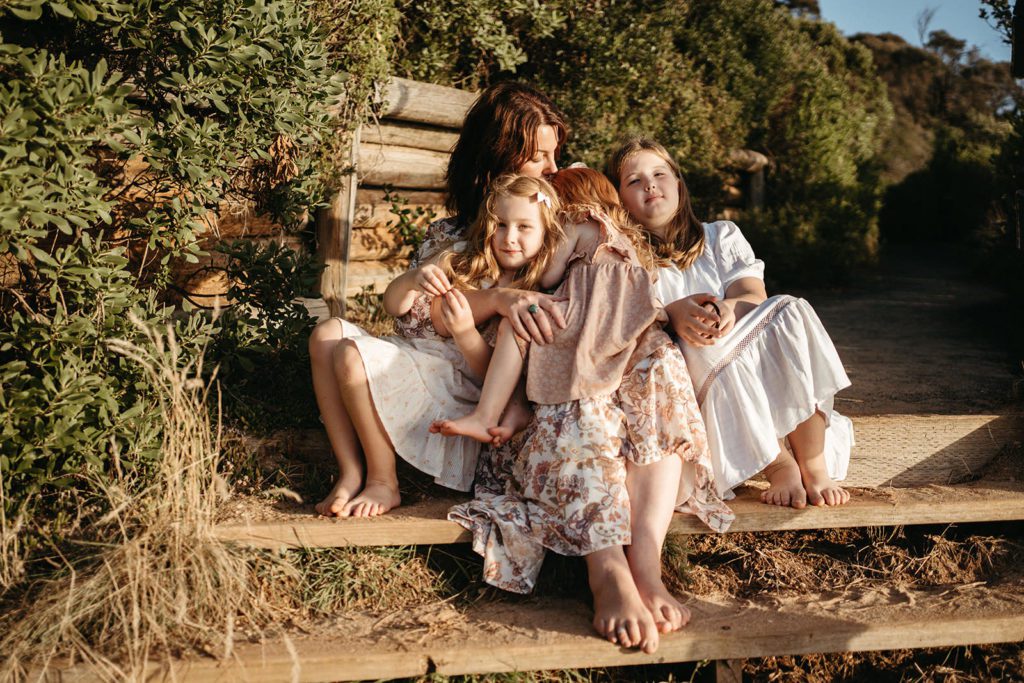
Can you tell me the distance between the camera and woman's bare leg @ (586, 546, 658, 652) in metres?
2.34

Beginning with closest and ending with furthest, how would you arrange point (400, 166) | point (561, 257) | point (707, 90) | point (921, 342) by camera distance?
1. point (561, 257)
2. point (400, 166)
3. point (921, 342)
4. point (707, 90)

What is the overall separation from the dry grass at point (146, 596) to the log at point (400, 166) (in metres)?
2.53

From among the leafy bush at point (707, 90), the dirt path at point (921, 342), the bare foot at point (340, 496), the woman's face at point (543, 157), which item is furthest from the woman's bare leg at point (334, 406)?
the leafy bush at point (707, 90)

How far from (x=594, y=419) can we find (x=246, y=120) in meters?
1.66

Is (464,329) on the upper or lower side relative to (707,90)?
lower

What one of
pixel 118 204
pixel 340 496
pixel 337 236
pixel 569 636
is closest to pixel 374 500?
pixel 340 496

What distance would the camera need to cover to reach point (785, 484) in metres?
2.88

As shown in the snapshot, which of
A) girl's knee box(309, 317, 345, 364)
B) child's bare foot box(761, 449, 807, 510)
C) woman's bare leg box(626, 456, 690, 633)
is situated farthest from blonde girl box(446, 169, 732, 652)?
girl's knee box(309, 317, 345, 364)

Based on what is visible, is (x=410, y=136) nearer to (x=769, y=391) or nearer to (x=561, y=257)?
(x=561, y=257)

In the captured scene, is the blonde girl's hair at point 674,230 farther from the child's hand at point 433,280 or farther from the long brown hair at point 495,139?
the child's hand at point 433,280

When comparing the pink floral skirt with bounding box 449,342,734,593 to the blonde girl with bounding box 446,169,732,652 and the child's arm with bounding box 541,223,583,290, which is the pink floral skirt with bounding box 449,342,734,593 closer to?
the blonde girl with bounding box 446,169,732,652

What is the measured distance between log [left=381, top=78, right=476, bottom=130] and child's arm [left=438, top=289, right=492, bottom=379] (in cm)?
208

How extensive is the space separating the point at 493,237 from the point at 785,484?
1378mm

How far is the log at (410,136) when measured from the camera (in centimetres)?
473
